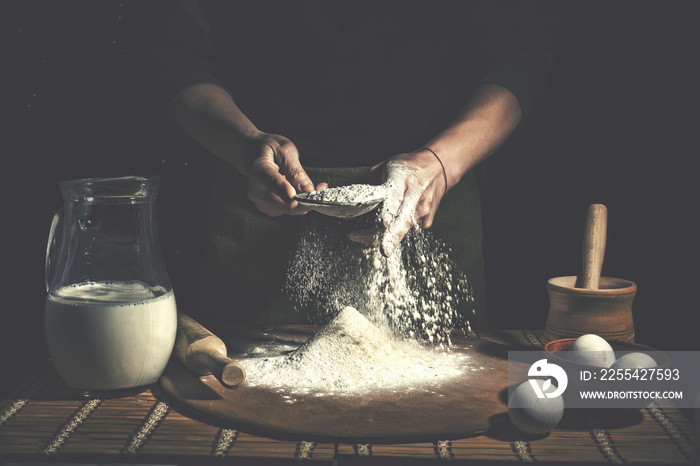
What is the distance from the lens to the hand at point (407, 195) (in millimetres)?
1369

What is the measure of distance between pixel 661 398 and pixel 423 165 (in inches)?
26.4

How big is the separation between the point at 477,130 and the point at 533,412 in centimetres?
84

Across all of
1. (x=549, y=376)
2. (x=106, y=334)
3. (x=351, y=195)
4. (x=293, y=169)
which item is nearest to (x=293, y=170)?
(x=293, y=169)

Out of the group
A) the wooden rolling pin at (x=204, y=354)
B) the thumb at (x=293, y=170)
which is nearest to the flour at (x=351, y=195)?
the thumb at (x=293, y=170)

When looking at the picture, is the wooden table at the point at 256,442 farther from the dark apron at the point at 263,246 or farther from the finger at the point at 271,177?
the dark apron at the point at 263,246

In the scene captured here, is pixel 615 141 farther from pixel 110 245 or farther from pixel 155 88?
pixel 110 245

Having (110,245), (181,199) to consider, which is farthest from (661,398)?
(181,199)

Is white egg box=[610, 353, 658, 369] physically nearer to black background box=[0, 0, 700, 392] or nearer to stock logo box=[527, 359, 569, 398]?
stock logo box=[527, 359, 569, 398]

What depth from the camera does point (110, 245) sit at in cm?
108

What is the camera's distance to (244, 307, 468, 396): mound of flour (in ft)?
3.64

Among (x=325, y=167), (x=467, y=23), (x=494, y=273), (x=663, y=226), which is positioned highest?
(x=467, y=23)

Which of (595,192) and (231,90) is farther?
(595,192)

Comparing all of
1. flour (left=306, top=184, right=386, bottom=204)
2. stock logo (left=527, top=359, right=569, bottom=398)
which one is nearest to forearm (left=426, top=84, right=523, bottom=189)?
flour (left=306, top=184, right=386, bottom=204)

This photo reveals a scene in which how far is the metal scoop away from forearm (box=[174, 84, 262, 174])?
0.95 feet
